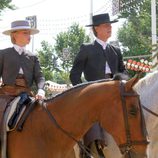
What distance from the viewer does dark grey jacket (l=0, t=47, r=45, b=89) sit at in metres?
5.82

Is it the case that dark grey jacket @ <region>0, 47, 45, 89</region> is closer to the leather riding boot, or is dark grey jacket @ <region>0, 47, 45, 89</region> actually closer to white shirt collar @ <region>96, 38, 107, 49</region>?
the leather riding boot

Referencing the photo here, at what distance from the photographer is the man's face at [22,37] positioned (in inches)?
234

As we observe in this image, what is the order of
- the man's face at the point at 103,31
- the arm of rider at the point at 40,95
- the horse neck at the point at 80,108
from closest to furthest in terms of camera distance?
the horse neck at the point at 80,108 < the arm of rider at the point at 40,95 < the man's face at the point at 103,31

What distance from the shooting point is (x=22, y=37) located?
19.6 ft

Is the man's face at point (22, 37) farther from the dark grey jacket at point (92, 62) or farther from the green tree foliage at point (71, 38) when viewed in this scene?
the green tree foliage at point (71, 38)

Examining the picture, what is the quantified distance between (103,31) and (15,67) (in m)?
1.53

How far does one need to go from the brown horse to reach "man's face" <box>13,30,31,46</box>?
0.99 m

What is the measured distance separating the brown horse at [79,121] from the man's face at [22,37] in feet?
3.25

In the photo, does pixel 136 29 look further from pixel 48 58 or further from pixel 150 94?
pixel 150 94

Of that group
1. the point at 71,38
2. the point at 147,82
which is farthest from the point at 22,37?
the point at 71,38

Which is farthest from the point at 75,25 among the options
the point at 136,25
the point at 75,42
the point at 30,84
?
the point at 30,84

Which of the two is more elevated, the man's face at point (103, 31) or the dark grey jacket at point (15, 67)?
the man's face at point (103, 31)

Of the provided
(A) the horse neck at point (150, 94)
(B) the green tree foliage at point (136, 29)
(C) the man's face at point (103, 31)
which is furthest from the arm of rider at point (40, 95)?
(B) the green tree foliage at point (136, 29)

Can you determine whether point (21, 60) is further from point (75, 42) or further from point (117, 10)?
point (75, 42)
